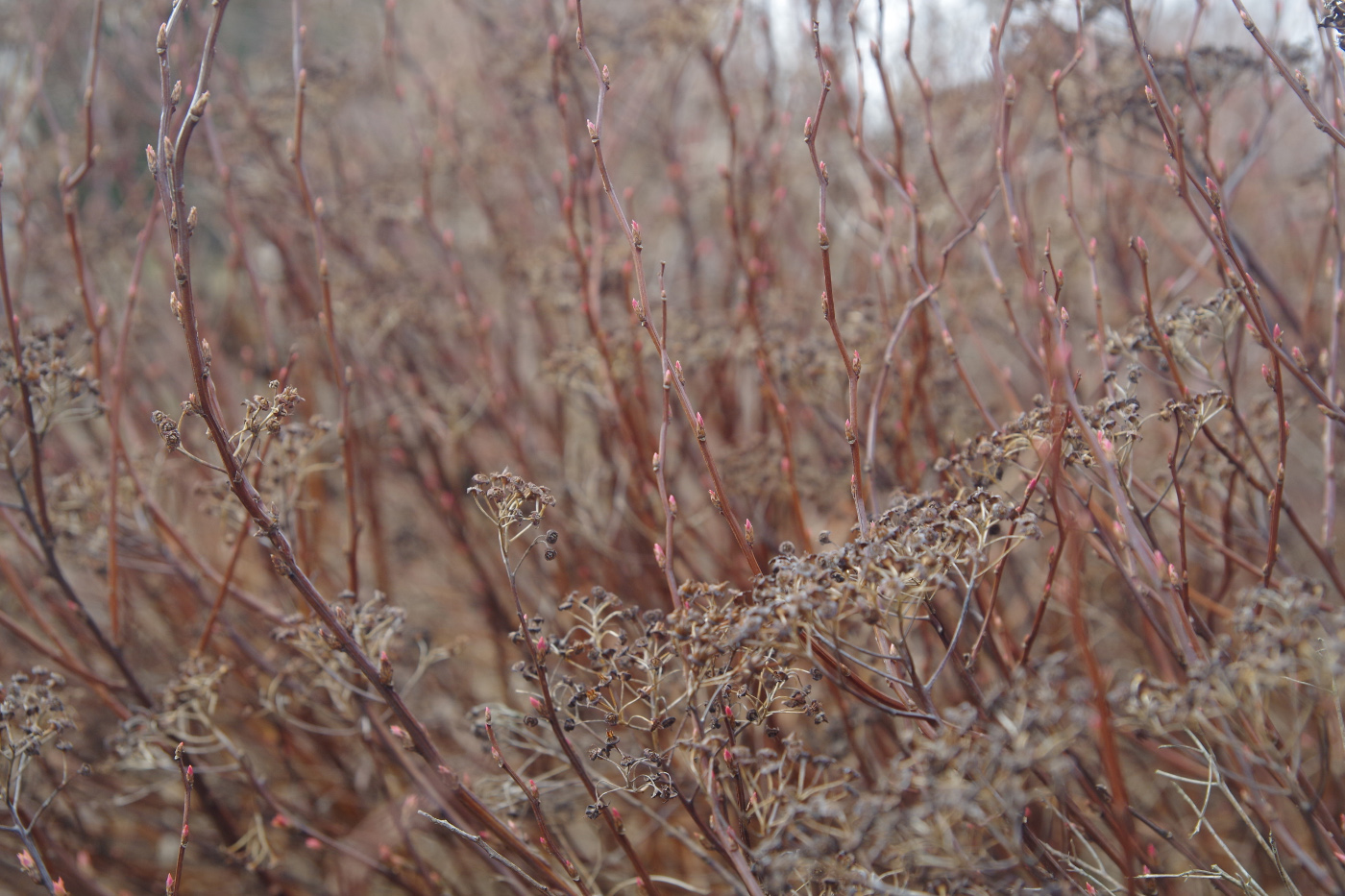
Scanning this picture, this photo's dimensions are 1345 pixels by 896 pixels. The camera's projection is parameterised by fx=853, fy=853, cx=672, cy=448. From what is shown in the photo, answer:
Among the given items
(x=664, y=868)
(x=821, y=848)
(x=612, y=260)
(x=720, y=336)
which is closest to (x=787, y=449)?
(x=821, y=848)

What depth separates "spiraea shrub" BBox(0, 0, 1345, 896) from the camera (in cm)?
120

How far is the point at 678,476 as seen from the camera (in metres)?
3.70

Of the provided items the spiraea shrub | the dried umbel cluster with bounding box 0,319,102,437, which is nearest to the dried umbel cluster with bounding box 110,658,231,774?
the spiraea shrub

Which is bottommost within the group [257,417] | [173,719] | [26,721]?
[173,719]

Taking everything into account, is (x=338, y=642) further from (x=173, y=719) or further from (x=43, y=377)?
(x=43, y=377)

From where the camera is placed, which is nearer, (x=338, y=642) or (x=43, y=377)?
(x=338, y=642)

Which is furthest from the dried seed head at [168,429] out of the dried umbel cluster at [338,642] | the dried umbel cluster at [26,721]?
the dried umbel cluster at [26,721]

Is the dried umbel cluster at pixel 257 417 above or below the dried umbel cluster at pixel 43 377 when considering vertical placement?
below

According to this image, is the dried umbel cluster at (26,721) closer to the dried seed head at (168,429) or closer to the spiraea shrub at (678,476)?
the spiraea shrub at (678,476)

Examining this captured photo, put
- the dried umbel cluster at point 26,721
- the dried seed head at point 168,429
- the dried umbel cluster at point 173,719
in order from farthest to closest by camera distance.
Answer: the dried umbel cluster at point 173,719, the dried umbel cluster at point 26,721, the dried seed head at point 168,429

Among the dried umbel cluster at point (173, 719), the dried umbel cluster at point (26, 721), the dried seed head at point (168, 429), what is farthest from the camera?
the dried umbel cluster at point (173, 719)

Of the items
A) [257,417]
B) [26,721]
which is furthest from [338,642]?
[26,721]

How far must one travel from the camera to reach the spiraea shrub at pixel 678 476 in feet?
3.92

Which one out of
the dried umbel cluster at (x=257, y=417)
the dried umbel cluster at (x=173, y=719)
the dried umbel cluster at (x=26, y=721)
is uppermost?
the dried umbel cluster at (x=257, y=417)
